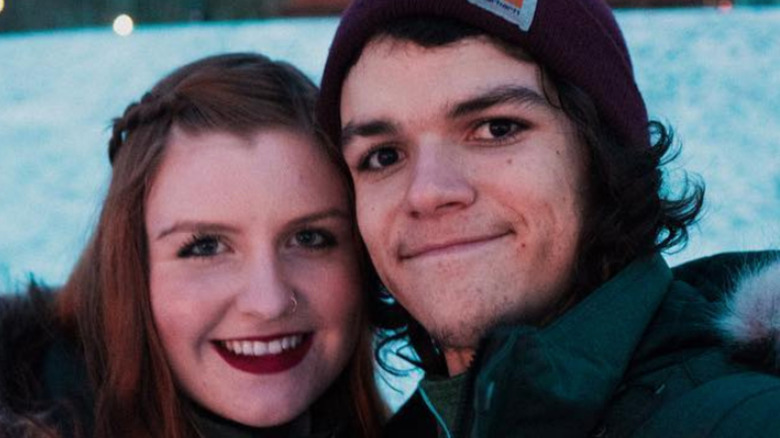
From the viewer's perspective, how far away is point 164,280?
7.48 feet

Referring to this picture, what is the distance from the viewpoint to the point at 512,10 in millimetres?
1840

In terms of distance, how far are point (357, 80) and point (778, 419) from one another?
103 centimetres

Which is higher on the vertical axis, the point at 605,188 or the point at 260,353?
the point at 605,188

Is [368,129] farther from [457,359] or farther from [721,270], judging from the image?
[721,270]

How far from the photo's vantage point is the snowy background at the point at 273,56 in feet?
13.4

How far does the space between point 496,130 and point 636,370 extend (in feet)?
1.73

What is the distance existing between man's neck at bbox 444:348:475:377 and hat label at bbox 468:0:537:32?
623 mm

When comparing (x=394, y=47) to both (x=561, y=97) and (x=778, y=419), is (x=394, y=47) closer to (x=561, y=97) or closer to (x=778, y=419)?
(x=561, y=97)

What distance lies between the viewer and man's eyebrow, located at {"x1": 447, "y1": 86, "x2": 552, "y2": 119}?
1.84 meters

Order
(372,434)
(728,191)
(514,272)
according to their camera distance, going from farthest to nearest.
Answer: (728,191) < (372,434) < (514,272)

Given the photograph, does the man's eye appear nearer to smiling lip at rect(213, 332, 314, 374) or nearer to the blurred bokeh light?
smiling lip at rect(213, 332, 314, 374)

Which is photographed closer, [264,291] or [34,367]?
[264,291]

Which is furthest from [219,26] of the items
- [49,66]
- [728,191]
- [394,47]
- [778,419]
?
[778,419]

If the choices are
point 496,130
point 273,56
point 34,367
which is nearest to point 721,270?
point 496,130
